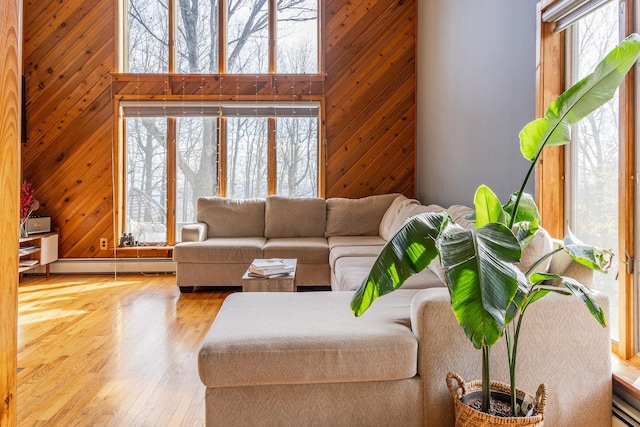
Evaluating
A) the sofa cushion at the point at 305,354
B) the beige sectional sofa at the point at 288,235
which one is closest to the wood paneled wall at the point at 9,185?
the sofa cushion at the point at 305,354

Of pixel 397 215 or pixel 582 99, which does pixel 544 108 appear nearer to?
pixel 582 99

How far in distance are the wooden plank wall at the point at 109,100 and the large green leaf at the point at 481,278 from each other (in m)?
4.06

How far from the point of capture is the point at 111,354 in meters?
2.67

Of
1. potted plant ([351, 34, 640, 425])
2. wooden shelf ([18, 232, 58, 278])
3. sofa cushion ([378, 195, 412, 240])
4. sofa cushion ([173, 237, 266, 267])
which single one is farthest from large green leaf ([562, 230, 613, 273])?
wooden shelf ([18, 232, 58, 278])

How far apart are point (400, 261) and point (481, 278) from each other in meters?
0.29

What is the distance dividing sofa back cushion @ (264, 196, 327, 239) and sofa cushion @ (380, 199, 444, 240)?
0.69 meters

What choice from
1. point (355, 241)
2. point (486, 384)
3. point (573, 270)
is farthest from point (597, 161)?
point (355, 241)

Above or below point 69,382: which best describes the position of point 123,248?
above

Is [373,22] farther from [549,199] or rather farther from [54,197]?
[54,197]

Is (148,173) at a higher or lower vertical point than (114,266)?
higher

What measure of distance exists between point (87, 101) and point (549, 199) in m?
4.94

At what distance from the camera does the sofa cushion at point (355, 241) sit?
419 centimetres

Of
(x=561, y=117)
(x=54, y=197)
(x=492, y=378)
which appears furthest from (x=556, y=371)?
(x=54, y=197)

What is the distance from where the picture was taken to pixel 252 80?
518 cm
